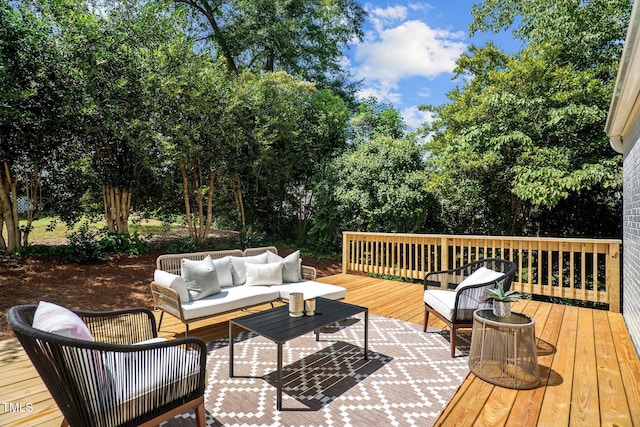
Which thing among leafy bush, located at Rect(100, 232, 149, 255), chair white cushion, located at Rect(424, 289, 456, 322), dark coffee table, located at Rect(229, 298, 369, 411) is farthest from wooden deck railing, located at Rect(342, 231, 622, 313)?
leafy bush, located at Rect(100, 232, 149, 255)

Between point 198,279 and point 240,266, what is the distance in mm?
767

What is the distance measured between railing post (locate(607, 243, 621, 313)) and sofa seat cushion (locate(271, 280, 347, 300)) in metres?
3.31

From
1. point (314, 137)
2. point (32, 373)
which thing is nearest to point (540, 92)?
point (314, 137)

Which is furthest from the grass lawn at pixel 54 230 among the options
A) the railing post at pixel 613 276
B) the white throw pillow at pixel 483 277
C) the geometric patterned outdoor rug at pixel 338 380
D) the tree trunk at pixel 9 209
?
the railing post at pixel 613 276

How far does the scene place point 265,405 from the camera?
7.55 feet

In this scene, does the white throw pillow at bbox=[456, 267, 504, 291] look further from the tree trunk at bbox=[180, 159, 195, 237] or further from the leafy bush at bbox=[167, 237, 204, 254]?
the tree trunk at bbox=[180, 159, 195, 237]

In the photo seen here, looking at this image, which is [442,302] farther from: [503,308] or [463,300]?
[503,308]

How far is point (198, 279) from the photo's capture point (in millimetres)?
3572

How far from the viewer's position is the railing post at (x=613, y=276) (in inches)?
161

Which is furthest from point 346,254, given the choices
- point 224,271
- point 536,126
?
point 536,126

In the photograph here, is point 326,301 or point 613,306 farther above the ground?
point 326,301

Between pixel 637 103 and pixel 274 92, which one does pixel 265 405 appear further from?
pixel 274 92

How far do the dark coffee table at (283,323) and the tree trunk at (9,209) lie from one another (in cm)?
540

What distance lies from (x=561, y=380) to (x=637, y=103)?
7.90 feet
